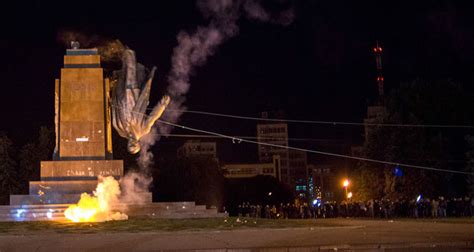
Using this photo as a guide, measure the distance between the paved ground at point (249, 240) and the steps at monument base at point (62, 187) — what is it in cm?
748

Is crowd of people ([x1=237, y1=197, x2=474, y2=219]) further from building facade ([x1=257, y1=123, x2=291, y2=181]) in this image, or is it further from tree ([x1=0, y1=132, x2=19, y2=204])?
building facade ([x1=257, y1=123, x2=291, y2=181])

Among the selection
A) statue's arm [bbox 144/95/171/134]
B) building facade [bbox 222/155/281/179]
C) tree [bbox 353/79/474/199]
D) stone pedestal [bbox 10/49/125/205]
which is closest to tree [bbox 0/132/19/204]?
stone pedestal [bbox 10/49/125/205]

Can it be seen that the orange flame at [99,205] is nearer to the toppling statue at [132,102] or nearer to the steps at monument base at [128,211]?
the steps at monument base at [128,211]

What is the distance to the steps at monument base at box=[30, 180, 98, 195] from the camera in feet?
87.3

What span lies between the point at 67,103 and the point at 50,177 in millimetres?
3194

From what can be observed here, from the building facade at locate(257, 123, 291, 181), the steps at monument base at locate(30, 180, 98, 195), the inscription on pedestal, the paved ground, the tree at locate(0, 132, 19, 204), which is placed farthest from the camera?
the building facade at locate(257, 123, 291, 181)

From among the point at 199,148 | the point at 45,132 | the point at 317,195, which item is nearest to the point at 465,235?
the point at 45,132

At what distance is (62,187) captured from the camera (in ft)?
87.7

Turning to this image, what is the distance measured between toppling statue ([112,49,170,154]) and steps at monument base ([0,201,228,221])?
3919 millimetres

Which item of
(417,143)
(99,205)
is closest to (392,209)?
(417,143)

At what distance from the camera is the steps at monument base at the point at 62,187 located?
2661 centimetres

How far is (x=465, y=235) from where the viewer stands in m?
17.8

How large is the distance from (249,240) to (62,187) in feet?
40.2

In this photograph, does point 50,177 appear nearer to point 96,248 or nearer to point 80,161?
point 80,161
